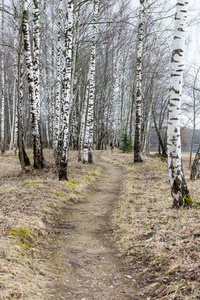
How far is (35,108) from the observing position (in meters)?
11.1

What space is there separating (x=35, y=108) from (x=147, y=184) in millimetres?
6091

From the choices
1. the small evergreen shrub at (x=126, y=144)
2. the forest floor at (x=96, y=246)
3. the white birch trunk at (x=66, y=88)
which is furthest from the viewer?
the small evergreen shrub at (x=126, y=144)

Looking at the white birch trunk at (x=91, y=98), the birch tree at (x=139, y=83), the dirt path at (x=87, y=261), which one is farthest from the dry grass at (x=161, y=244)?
the birch tree at (x=139, y=83)

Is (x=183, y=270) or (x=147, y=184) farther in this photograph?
(x=147, y=184)

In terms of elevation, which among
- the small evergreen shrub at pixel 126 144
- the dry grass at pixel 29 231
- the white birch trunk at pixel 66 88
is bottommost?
the dry grass at pixel 29 231

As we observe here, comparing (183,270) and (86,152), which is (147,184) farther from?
(183,270)

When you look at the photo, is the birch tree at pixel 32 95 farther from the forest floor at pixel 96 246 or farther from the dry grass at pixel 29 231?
the forest floor at pixel 96 246

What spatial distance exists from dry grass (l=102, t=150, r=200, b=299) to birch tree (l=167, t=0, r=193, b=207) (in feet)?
1.69

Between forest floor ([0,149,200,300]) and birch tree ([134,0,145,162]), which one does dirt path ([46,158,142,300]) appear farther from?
birch tree ([134,0,145,162])

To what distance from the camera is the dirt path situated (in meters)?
3.35

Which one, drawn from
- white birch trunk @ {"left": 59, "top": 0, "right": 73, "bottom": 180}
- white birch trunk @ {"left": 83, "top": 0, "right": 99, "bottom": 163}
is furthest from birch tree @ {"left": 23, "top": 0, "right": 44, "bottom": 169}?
white birch trunk @ {"left": 83, "top": 0, "right": 99, "bottom": 163}

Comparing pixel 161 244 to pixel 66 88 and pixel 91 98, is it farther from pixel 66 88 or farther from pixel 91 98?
pixel 91 98

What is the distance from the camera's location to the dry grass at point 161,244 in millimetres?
3148

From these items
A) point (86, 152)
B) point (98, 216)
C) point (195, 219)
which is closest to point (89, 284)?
point (195, 219)
